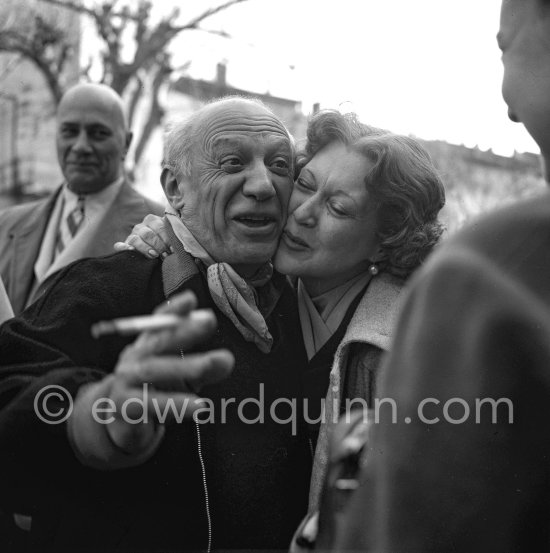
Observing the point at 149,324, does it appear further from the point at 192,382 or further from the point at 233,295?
the point at 233,295

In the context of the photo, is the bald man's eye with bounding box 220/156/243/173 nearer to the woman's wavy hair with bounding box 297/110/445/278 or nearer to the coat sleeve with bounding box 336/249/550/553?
the woman's wavy hair with bounding box 297/110/445/278

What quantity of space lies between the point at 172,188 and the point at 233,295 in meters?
0.49

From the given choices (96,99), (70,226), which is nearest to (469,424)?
(70,226)

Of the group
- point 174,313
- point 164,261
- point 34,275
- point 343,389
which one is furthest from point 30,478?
point 34,275

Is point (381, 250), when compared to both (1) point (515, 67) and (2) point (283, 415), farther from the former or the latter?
(1) point (515, 67)

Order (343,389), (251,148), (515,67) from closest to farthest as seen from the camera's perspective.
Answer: (515,67)
(343,389)
(251,148)

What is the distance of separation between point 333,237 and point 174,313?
1.32m

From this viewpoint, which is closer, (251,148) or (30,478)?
(30,478)

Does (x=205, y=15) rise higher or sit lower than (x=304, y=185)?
higher

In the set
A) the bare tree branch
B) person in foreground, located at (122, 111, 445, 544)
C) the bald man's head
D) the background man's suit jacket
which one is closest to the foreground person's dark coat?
person in foreground, located at (122, 111, 445, 544)

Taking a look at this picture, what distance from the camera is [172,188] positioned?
2762mm

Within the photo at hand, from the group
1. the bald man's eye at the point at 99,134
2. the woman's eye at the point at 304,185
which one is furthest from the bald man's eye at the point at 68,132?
→ the woman's eye at the point at 304,185

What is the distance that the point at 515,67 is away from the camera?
4.57ft

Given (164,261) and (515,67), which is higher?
(515,67)
